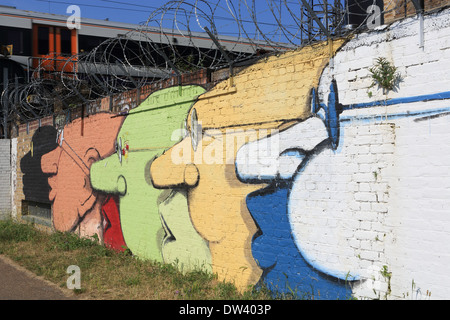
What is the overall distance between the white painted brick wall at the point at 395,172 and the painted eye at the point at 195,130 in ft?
7.45

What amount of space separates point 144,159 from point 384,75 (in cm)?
466

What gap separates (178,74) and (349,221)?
375cm

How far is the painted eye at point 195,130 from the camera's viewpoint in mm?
6608

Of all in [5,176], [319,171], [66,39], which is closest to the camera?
[319,171]

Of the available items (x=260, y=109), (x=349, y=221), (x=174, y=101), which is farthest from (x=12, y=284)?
(x=349, y=221)

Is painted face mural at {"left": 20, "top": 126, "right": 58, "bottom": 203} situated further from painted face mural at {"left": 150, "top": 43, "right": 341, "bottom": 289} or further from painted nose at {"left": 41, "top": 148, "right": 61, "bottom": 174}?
painted face mural at {"left": 150, "top": 43, "right": 341, "bottom": 289}

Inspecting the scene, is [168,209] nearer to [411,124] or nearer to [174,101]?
[174,101]

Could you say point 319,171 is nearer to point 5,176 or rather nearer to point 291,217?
point 291,217

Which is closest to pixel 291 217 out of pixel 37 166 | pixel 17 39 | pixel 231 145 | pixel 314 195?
pixel 314 195

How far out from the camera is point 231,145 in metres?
5.98

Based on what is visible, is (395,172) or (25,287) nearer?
(395,172)

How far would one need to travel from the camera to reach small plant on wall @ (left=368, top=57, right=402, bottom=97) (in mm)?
4211

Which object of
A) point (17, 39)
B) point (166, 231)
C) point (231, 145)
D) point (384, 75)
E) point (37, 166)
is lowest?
point (166, 231)

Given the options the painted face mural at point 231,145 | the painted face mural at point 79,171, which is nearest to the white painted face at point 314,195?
the painted face mural at point 231,145
